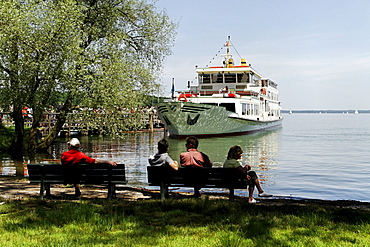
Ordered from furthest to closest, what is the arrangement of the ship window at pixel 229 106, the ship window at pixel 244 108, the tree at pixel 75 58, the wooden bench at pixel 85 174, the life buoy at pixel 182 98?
1. the ship window at pixel 244 108
2. the ship window at pixel 229 106
3. the life buoy at pixel 182 98
4. the tree at pixel 75 58
5. the wooden bench at pixel 85 174

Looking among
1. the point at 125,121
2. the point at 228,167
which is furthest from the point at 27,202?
the point at 125,121

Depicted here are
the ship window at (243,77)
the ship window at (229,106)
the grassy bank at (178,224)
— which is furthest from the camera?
the ship window at (243,77)

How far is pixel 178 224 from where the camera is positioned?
21.9 ft

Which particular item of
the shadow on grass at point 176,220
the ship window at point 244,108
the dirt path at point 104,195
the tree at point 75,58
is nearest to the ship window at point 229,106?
the ship window at point 244,108

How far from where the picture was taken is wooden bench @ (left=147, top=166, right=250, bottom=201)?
8609 mm

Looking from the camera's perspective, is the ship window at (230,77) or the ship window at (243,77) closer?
the ship window at (230,77)

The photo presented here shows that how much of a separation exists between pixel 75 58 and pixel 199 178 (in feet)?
40.1

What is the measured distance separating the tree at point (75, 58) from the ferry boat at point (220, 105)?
14.7m

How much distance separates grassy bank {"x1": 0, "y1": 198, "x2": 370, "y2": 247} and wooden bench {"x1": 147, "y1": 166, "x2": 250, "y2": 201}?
0.58 m

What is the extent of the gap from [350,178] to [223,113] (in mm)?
24471

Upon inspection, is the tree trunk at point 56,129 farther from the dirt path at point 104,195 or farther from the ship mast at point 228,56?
the ship mast at point 228,56

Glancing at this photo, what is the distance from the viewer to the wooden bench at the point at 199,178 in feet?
28.2

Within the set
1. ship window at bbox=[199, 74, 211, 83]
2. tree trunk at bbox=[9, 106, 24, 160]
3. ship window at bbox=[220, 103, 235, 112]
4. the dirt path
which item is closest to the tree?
tree trunk at bbox=[9, 106, 24, 160]

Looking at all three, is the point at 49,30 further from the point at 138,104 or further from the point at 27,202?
the point at 27,202
